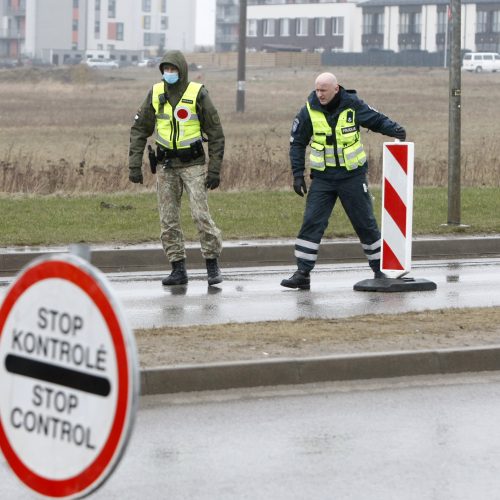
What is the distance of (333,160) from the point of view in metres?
12.3

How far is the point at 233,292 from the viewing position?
41.7 ft

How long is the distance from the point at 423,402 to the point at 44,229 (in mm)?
8586

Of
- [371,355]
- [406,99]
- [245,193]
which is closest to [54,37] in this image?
[406,99]

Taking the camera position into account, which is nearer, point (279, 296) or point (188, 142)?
point (188, 142)

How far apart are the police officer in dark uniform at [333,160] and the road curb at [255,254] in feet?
7.34

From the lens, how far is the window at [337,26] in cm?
15950

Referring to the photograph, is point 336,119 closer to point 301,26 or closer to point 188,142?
point 188,142

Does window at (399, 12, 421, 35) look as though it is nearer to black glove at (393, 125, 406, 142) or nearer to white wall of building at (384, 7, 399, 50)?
white wall of building at (384, 7, 399, 50)

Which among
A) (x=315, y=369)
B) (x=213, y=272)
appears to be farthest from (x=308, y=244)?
(x=315, y=369)

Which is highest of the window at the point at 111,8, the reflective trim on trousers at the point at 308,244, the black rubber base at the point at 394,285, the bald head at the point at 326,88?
the window at the point at 111,8

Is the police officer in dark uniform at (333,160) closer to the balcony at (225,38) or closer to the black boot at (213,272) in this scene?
the black boot at (213,272)

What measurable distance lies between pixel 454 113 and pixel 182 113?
523 cm

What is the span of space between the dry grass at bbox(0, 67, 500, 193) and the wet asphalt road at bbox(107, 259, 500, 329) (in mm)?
6951

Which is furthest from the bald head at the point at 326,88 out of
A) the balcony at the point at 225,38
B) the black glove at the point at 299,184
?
the balcony at the point at 225,38
